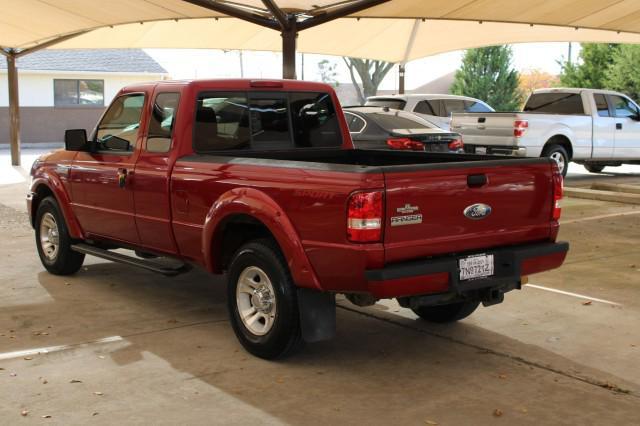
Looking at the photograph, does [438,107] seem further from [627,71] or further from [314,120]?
[627,71]

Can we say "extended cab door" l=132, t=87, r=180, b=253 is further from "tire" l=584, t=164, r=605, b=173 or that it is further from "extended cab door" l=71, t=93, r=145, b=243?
"tire" l=584, t=164, r=605, b=173

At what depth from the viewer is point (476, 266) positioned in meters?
5.42

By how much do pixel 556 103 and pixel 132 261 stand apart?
1446 centimetres

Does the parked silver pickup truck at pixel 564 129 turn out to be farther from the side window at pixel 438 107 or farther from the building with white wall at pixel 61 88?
the building with white wall at pixel 61 88

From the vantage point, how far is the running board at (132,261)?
21.9 ft

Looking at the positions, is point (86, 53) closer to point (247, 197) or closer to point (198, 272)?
point (198, 272)

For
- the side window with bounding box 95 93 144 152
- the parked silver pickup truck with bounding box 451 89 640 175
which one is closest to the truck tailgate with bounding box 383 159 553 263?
the side window with bounding box 95 93 144 152

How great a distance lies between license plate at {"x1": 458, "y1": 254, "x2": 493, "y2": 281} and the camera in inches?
211

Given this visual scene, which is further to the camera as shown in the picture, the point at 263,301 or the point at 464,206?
the point at 263,301

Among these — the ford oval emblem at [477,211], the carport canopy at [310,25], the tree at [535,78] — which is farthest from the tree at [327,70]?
the ford oval emblem at [477,211]

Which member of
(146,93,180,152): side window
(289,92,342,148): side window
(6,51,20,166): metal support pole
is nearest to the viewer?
(146,93,180,152): side window

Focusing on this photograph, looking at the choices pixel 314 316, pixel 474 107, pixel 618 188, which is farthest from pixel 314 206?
pixel 474 107

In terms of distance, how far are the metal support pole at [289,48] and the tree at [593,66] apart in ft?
83.3

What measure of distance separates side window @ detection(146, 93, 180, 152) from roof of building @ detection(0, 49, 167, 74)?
31.1 m
